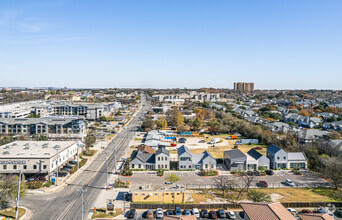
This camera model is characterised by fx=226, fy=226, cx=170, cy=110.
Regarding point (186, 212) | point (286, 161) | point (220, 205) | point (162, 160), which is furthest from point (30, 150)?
point (286, 161)

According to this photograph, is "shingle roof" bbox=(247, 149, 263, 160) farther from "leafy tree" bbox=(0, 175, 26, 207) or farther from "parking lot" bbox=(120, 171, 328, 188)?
"leafy tree" bbox=(0, 175, 26, 207)

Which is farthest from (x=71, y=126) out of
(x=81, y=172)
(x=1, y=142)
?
(x=81, y=172)

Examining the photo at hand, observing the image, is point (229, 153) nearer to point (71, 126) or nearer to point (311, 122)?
point (71, 126)

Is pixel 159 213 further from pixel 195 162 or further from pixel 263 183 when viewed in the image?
pixel 263 183

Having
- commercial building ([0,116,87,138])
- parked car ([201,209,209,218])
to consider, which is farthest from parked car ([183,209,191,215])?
commercial building ([0,116,87,138])

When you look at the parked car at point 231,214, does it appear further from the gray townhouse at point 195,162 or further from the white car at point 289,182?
the gray townhouse at point 195,162
